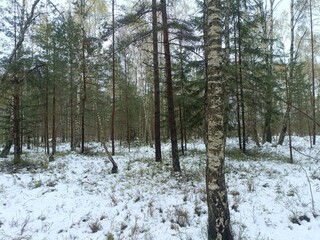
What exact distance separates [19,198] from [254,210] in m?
6.47

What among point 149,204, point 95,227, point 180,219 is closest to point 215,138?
point 180,219

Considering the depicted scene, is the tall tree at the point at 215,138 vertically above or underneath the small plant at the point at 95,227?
above

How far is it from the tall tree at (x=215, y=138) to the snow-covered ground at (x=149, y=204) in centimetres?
76

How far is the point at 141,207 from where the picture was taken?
23.4 feet

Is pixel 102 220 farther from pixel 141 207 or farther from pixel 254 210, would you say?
pixel 254 210

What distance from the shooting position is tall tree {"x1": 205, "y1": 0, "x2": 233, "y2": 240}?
4867mm

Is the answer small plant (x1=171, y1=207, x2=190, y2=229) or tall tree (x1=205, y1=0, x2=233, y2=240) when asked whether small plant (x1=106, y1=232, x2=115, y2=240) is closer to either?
small plant (x1=171, y1=207, x2=190, y2=229)

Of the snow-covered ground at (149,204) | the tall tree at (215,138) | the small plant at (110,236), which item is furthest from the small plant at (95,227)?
the tall tree at (215,138)

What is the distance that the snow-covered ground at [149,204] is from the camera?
5840 millimetres

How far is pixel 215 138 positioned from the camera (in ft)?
16.1

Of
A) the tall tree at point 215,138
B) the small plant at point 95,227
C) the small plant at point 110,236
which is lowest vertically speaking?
the small plant at point 110,236

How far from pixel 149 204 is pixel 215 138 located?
10.4ft

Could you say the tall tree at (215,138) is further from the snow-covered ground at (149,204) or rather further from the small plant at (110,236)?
the small plant at (110,236)

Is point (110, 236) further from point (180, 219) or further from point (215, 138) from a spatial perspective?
point (215, 138)
